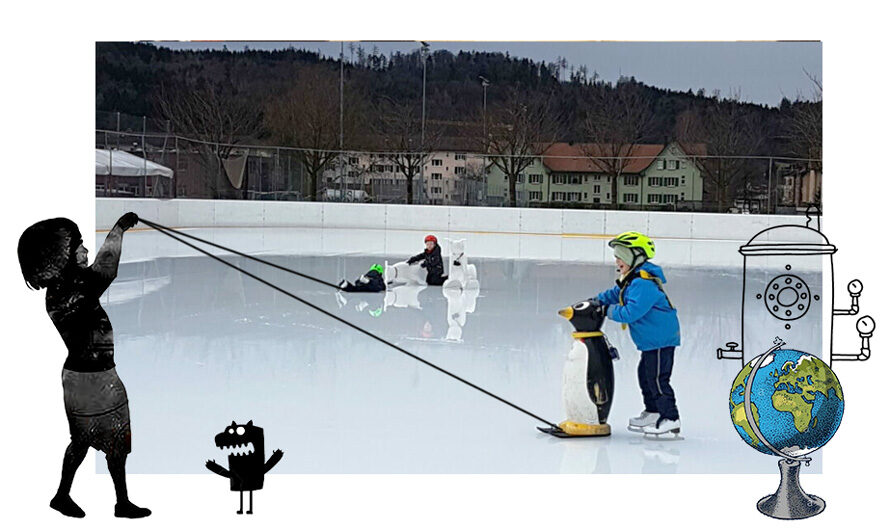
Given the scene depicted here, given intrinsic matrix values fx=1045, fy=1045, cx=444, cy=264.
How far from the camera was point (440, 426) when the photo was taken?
5.70m

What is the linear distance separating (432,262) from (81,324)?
28.8ft

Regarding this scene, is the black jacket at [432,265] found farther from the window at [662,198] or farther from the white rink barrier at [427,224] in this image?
the window at [662,198]

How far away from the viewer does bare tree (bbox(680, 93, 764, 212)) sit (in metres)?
27.1

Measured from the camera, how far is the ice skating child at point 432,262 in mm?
12826

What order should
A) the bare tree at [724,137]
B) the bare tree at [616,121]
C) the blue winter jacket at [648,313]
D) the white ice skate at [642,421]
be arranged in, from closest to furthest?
the blue winter jacket at [648,313] < the white ice skate at [642,421] < the bare tree at [724,137] < the bare tree at [616,121]

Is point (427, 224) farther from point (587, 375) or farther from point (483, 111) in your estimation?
point (587, 375)

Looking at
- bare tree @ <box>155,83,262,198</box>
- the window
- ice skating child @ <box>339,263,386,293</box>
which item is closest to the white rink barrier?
the window

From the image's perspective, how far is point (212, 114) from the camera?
29.5 m

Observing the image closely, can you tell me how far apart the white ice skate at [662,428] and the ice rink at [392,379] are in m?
0.05

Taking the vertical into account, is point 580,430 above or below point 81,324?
below

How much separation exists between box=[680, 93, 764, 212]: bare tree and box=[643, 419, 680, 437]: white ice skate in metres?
22.1
